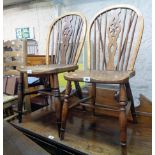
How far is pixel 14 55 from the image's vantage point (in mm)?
1755

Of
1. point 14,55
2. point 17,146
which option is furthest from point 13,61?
point 17,146

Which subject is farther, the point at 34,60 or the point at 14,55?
the point at 34,60

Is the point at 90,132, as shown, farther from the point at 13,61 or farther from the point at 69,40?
the point at 13,61

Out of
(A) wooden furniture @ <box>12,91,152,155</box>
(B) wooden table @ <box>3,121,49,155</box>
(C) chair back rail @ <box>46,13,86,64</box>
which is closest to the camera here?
(B) wooden table @ <box>3,121,49,155</box>

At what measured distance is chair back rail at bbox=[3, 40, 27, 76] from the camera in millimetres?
1679

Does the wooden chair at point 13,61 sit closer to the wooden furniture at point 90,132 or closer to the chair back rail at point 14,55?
the chair back rail at point 14,55

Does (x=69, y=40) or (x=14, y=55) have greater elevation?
(x=69, y=40)

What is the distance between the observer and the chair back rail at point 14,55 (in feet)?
5.51

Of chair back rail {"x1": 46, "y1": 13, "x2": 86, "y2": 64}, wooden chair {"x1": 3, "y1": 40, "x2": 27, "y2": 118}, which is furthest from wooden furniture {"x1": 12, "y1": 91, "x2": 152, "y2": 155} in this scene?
chair back rail {"x1": 46, "y1": 13, "x2": 86, "y2": 64}

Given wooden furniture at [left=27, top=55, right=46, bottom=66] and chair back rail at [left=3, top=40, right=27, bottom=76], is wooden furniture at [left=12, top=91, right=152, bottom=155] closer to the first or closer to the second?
chair back rail at [left=3, top=40, right=27, bottom=76]

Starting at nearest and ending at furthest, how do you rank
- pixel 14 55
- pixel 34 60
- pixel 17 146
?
pixel 17 146 → pixel 14 55 → pixel 34 60

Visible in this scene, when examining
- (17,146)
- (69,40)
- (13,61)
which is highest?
(69,40)

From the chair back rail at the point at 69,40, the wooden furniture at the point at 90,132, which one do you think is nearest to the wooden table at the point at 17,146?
the wooden furniture at the point at 90,132

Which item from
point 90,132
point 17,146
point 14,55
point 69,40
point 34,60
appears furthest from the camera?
point 34,60
